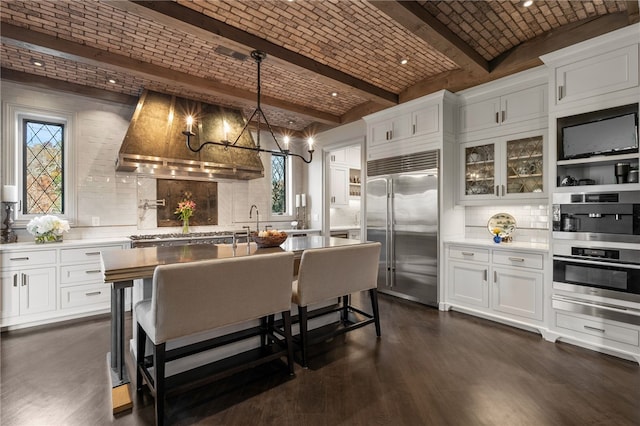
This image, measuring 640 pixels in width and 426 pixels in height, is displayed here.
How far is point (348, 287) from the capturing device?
283 centimetres

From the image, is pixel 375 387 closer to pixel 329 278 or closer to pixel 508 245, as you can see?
pixel 329 278

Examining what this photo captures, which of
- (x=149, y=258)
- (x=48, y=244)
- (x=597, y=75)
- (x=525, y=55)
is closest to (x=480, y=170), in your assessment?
(x=525, y=55)

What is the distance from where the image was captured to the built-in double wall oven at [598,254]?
257 cm

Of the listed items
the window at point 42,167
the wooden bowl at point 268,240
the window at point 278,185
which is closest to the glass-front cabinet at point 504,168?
the wooden bowl at point 268,240

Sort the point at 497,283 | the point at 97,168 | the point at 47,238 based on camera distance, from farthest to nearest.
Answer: the point at 97,168
the point at 47,238
the point at 497,283

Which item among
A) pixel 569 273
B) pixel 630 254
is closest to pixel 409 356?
pixel 569 273

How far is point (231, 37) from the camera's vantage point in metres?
2.80

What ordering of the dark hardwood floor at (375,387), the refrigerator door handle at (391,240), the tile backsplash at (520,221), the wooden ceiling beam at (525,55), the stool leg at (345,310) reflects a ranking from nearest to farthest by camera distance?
1. the dark hardwood floor at (375,387)
2. the wooden ceiling beam at (525,55)
3. the stool leg at (345,310)
4. the tile backsplash at (520,221)
5. the refrigerator door handle at (391,240)

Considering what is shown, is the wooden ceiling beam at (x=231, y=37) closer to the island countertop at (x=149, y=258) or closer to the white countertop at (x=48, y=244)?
the island countertop at (x=149, y=258)

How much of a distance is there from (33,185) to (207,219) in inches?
85.9

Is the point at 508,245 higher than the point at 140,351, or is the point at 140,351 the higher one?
the point at 508,245

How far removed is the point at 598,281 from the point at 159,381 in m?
3.55

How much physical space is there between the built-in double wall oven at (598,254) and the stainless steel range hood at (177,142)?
3780 mm

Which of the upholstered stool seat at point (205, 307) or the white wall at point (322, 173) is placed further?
the white wall at point (322, 173)
